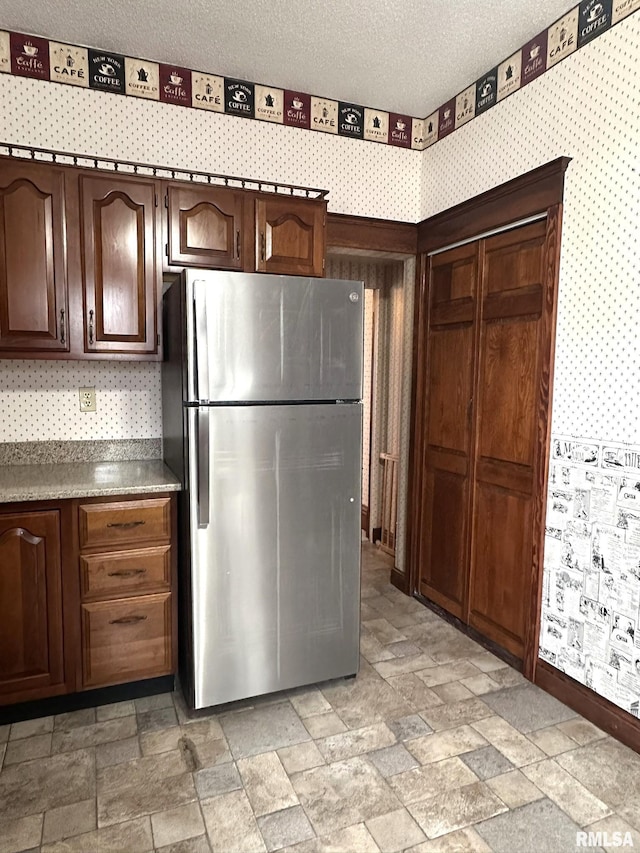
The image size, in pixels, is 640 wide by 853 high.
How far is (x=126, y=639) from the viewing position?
7.57 ft

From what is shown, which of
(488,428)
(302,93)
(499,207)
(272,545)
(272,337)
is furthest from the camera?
(302,93)

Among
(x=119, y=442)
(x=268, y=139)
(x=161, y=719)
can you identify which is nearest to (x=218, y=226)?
(x=268, y=139)

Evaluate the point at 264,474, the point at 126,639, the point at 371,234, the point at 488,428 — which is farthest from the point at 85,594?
the point at 371,234

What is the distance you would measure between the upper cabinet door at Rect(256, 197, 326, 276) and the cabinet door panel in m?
1.51

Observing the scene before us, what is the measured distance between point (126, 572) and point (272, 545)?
614 millimetres

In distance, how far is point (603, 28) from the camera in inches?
85.1

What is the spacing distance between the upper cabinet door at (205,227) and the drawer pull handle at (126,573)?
137cm

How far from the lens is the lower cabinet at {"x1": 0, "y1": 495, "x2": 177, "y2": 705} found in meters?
2.15

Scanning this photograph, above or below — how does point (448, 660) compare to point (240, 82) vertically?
below

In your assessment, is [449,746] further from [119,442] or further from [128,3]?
[128,3]

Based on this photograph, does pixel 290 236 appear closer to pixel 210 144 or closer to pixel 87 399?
→ pixel 210 144

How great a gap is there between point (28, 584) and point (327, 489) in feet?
4.06

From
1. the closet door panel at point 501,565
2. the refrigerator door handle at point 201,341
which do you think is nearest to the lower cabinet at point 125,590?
the refrigerator door handle at point 201,341

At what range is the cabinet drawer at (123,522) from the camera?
2.21 meters
